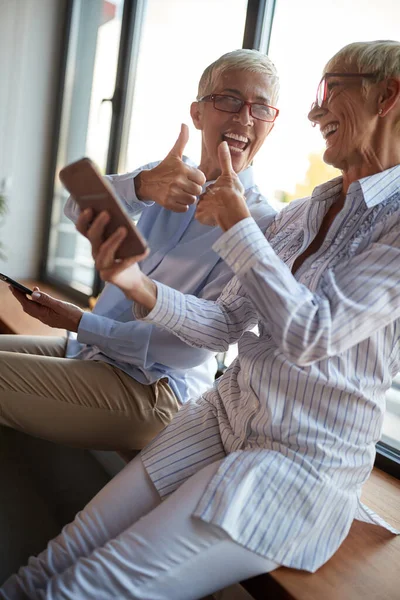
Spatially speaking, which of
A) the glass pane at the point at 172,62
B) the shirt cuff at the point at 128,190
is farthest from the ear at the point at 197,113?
the glass pane at the point at 172,62

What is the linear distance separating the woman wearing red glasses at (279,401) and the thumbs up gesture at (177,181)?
0.57 ft

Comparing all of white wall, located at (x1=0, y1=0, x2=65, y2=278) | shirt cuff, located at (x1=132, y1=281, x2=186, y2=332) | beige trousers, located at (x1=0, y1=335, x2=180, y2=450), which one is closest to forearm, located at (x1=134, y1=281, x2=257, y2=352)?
shirt cuff, located at (x1=132, y1=281, x2=186, y2=332)

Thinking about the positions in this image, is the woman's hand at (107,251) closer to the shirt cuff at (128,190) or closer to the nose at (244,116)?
the shirt cuff at (128,190)

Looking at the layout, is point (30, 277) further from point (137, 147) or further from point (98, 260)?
point (98, 260)

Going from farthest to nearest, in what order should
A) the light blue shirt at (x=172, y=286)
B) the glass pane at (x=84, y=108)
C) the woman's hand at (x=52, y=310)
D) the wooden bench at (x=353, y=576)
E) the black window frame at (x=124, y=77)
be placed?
the glass pane at (x=84, y=108) → the black window frame at (x=124, y=77) → the woman's hand at (x=52, y=310) → the light blue shirt at (x=172, y=286) → the wooden bench at (x=353, y=576)

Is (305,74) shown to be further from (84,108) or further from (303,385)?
(84,108)

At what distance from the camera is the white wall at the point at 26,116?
4.23 metres

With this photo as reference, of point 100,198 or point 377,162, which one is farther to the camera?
point 377,162

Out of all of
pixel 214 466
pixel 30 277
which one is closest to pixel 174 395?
pixel 214 466

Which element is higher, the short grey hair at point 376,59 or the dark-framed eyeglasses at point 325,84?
the short grey hair at point 376,59

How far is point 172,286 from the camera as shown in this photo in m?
1.79

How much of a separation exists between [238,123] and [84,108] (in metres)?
2.93

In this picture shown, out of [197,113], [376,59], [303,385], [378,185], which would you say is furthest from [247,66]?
[303,385]

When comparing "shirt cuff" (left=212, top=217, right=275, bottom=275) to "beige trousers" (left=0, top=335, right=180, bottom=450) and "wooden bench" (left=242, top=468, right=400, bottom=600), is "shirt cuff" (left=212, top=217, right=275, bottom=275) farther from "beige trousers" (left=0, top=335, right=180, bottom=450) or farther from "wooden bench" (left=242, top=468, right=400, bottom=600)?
"beige trousers" (left=0, top=335, right=180, bottom=450)
